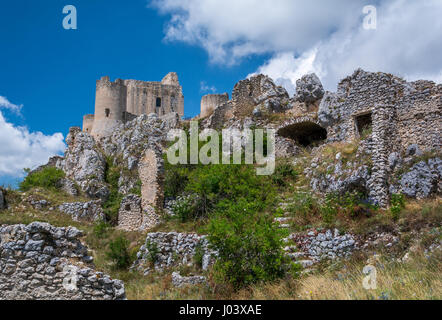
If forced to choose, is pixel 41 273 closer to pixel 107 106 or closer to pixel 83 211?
pixel 83 211

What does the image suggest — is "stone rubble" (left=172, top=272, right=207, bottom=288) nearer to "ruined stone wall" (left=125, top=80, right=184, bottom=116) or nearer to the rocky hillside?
the rocky hillside

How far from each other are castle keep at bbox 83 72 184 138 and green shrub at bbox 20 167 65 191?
7.60m

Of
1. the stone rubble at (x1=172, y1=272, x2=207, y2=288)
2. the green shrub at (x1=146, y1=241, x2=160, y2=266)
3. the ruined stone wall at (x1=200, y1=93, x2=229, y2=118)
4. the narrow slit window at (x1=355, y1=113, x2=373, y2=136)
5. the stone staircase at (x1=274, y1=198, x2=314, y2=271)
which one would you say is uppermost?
the ruined stone wall at (x1=200, y1=93, x2=229, y2=118)

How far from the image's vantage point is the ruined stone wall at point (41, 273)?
540cm

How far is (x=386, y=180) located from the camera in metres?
9.95

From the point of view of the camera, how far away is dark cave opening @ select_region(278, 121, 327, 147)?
1789 centimetres

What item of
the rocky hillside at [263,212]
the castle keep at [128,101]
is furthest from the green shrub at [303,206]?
the castle keep at [128,101]

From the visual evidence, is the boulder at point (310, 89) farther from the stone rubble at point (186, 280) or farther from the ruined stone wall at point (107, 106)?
the ruined stone wall at point (107, 106)

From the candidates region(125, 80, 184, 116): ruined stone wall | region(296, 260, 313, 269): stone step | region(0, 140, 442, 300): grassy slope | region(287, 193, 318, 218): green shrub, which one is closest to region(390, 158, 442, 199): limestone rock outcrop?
region(0, 140, 442, 300): grassy slope

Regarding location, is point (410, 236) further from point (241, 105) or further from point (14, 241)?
point (241, 105)

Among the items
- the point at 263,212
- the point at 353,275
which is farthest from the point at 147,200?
the point at 353,275

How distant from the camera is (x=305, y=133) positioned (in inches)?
749

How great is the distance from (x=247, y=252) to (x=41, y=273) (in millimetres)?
3914
